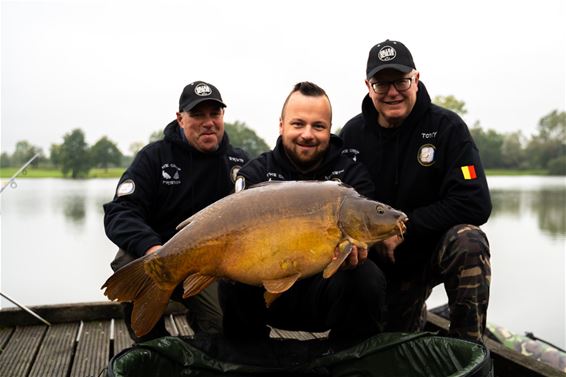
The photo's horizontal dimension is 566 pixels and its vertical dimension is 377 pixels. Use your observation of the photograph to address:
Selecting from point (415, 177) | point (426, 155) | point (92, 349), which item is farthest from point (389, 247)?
point (92, 349)

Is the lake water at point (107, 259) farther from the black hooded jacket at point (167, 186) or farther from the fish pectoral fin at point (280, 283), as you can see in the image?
the fish pectoral fin at point (280, 283)

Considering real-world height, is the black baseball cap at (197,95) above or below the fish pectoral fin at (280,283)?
above

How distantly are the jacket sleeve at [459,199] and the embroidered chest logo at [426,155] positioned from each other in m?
0.08

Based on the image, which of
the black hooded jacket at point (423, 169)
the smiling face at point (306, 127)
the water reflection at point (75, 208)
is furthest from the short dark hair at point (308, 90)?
the water reflection at point (75, 208)

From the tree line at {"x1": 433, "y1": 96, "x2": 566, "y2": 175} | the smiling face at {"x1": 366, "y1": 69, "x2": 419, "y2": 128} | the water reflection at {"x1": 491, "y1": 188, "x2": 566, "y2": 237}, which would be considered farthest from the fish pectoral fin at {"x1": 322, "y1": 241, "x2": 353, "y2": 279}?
the tree line at {"x1": 433, "y1": 96, "x2": 566, "y2": 175}

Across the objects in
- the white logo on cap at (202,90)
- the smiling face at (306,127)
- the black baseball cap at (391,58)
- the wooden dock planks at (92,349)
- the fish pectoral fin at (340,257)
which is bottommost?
the wooden dock planks at (92,349)

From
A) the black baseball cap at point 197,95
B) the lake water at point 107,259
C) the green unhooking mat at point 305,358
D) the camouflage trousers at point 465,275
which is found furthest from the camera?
the lake water at point 107,259

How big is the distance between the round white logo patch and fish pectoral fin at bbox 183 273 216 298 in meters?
0.97

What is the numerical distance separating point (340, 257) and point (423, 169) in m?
1.01

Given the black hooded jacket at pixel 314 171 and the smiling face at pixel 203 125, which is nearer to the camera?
the black hooded jacket at pixel 314 171

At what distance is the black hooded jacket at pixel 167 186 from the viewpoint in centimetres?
250

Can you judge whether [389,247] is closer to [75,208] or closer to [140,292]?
[140,292]

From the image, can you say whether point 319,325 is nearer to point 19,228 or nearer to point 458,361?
point 458,361

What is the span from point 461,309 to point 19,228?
13575 mm
